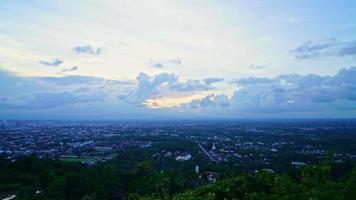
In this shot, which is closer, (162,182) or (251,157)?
(162,182)

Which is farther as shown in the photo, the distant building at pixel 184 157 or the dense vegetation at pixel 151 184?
the distant building at pixel 184 157

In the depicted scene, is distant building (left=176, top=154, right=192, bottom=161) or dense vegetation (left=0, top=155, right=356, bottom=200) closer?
dense vegetation (left=0, top=155, right=356, bottom=200)

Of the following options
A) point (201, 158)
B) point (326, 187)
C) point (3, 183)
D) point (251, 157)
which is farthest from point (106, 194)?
point (251, 157)

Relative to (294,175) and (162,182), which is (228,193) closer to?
(162,182)

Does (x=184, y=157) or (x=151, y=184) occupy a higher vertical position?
(x=151, y=184)

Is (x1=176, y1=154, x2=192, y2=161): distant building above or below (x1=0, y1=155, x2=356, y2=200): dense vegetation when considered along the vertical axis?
below

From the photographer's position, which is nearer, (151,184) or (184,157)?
(151,184)

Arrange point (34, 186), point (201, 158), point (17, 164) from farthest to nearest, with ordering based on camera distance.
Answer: point (201, 158) → point (17, 164) → point (34, 186)

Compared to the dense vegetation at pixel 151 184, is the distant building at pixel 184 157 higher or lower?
lower
